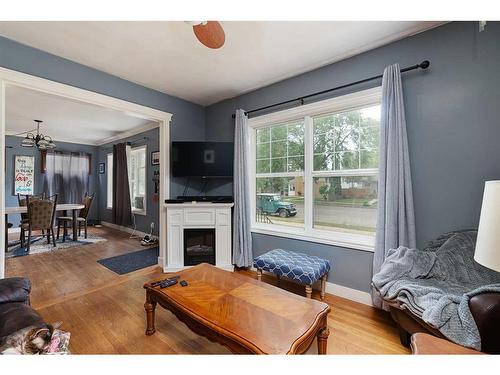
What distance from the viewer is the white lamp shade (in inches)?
29.4

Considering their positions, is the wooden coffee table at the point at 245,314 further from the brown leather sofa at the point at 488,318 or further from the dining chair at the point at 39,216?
the dining chair at the point at 39,216

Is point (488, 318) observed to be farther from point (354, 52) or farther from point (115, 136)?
point (115, 136)

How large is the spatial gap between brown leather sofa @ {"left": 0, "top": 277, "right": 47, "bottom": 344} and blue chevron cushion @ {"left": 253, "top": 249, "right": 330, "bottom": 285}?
5.57 feet

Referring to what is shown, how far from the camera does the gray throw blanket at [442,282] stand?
1.19m

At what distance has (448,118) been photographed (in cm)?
181

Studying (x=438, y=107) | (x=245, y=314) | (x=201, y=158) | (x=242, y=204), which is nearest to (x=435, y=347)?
(x=245, y=314)

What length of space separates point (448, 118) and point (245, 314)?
2173 millimetres

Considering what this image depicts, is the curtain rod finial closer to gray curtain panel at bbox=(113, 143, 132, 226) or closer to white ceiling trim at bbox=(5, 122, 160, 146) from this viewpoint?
white ceiling trim at bbox=(5, 122, 160, 146)

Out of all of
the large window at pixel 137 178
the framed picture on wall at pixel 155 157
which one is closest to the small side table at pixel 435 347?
the framed picture on wall at pixel 155 157
